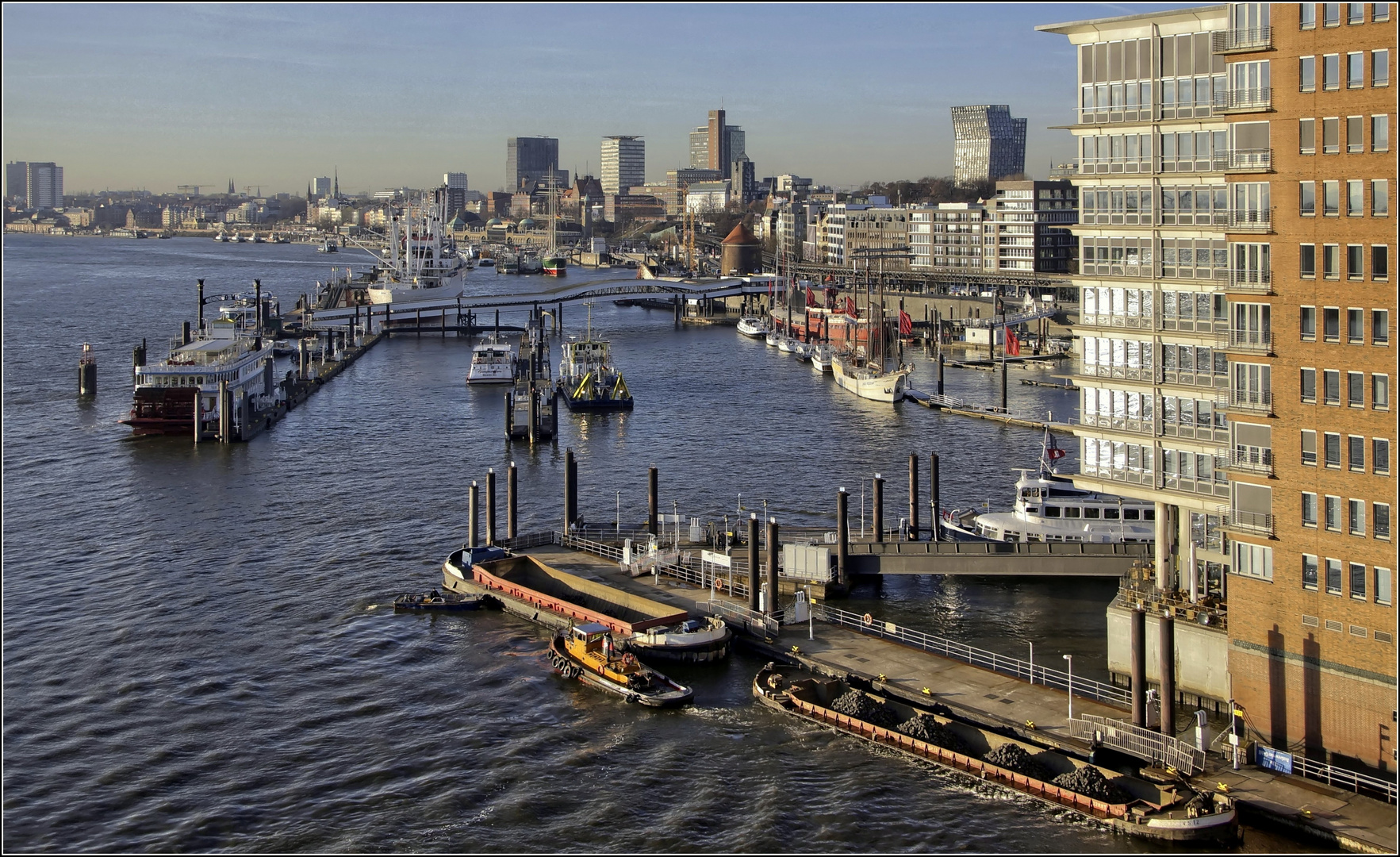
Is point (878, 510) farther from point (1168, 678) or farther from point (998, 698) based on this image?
point (1168, 678)

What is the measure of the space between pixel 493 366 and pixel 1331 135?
66977 mm

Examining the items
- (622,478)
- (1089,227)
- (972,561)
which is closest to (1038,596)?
(972,561)

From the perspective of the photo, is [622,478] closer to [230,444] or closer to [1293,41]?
[230,444]

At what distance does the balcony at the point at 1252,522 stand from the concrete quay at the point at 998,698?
13.3 ft

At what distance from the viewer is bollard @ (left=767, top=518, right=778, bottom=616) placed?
3394 centimetres

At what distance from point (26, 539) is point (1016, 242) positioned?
11086 centimetres

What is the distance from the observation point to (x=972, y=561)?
37812 mm

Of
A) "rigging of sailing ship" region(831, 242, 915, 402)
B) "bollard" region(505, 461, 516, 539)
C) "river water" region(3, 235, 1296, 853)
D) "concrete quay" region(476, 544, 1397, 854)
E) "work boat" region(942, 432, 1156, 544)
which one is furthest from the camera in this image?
"rigging of sailing ship" region(831, 242, 915, 402)

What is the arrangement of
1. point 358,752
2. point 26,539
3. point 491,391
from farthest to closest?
point 491,391, point 26,539, point 358,752

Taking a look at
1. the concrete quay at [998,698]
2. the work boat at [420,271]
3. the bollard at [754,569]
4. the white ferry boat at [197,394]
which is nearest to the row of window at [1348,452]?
the concrete quay at [998,698]

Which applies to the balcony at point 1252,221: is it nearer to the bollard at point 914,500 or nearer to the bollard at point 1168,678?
the bollard at point 1168,678

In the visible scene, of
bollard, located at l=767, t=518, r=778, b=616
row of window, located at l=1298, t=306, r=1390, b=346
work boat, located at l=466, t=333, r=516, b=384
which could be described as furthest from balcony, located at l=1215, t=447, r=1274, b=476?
work boat, located at l=466, t=333, r=516, b=384

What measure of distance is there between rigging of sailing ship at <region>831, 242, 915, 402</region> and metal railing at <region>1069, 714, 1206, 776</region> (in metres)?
51.3

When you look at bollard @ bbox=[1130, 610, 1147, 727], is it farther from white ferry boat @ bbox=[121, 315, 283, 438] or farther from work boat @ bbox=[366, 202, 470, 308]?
work boat @ bbox=[366, 202, 470, 308]
